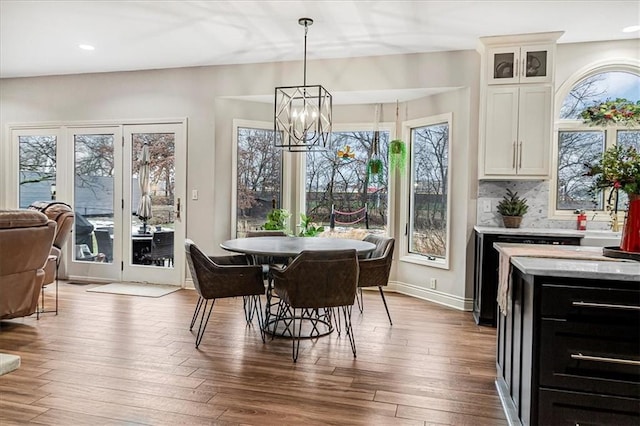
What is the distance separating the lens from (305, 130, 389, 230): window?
5.66 m

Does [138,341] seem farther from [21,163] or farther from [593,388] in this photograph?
[21,163]

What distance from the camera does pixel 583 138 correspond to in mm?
4551

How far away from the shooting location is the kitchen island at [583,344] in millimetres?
1787

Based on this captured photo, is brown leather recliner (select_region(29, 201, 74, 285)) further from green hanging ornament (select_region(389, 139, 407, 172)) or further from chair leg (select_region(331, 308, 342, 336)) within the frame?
green hanging ornament (select_region(389, 139, 407, 172))

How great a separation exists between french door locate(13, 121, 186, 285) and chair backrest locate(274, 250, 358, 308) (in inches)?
117

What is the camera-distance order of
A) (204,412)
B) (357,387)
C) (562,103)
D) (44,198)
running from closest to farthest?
(204,412) < (357,387) < (562,103) < (44,198)

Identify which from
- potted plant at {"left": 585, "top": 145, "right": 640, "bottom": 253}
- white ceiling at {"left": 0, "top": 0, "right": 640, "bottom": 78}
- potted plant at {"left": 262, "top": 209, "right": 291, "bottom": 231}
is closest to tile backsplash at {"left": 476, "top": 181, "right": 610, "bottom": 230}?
white ceiling at {"left": 0, "top": 0, "right": 640, "bottom": 78}

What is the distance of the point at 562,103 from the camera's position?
458cm

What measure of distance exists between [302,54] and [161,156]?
2.23 m

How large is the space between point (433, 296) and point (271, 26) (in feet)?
10.9

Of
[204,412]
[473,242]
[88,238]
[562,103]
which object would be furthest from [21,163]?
[562,103]

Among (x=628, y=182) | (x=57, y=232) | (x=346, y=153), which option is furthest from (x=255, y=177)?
(x=628, y=182)

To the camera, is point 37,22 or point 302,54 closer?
point 37,22

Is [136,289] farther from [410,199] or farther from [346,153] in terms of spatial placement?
[410,199]
